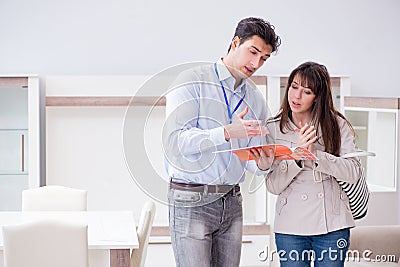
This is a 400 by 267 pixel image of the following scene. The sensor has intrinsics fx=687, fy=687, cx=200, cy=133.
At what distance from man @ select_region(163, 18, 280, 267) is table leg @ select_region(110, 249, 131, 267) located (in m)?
0.55

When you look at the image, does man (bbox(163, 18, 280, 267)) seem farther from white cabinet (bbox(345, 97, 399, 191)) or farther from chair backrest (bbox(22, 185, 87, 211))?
white cabinet (bbox(345, 97, 399, 191))

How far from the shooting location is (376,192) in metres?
4.13

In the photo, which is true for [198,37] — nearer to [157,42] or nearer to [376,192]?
[157,42]

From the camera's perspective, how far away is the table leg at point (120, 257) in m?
2.71

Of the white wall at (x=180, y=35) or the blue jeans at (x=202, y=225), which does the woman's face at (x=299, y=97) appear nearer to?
the blue jeans at (x=202, y=225)

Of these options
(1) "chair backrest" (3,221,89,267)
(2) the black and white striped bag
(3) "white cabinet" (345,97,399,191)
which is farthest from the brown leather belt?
(3) "white cabinet" (345,97,399,191)

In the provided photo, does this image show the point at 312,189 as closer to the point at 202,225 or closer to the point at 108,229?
the point at 202,225

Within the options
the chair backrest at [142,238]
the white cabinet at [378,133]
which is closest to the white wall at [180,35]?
the white cabinet at [378,133]

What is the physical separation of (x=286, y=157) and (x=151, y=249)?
Result: 2326 mm

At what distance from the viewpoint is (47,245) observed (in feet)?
8.62

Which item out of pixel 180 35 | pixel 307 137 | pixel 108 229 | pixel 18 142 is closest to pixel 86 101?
pixel 18 142

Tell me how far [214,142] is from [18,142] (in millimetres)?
2596

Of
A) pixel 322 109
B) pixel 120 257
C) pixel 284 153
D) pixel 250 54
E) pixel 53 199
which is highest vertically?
pixel 250 54

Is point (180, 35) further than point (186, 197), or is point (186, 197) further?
point (180, 35)
